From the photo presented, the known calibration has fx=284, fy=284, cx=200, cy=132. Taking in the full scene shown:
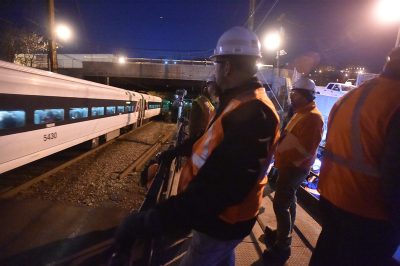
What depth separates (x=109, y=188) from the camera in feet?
23.6

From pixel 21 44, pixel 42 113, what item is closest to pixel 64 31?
pixel 42 113

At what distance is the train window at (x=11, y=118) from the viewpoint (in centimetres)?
592

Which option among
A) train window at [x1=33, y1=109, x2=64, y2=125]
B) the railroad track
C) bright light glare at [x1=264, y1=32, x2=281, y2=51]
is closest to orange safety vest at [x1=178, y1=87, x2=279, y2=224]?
the railroad track

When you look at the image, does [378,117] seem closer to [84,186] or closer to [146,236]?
[146,236]

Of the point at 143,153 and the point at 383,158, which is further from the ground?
the point at 383,158

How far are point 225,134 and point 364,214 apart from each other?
1100 millimetres

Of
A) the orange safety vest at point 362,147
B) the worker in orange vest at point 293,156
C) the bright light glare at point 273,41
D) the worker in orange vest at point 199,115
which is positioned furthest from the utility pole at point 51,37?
the orange safety vest at point 362,147

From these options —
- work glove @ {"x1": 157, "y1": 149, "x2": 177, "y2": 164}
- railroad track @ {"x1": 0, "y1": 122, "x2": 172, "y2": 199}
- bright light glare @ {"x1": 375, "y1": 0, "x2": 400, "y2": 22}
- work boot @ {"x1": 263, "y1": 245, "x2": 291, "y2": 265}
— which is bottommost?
railroad track @ {"x1": 0, "y1": 122, "x2": 172, "y2": 199}

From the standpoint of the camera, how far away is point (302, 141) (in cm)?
319

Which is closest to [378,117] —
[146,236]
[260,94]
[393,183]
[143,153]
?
[393,183]

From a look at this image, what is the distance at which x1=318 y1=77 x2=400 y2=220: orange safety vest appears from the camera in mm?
1717

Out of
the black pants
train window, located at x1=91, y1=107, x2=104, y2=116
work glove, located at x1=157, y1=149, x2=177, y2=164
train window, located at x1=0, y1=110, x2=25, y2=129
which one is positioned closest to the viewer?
the black pants

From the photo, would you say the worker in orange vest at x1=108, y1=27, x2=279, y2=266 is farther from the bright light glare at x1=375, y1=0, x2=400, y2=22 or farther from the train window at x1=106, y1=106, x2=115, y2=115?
the train window at x1=106, y1=106, x2=115, y2=115

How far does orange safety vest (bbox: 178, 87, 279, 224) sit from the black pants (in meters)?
0.63
